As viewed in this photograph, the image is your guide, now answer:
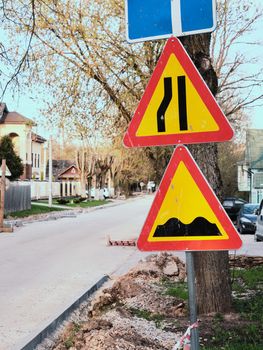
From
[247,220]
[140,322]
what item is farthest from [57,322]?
[247,220]

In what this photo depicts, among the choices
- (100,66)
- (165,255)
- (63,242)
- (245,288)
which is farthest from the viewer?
(63,242)

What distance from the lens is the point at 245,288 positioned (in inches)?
337

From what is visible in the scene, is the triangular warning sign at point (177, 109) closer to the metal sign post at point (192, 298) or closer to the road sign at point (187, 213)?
the road sign at point (187, 213)

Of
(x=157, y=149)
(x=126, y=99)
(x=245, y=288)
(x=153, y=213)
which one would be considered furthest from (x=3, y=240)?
(x=153, y=213)

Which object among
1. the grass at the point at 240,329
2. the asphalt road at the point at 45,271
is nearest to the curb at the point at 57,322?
the asphalt road at the point at 45,271

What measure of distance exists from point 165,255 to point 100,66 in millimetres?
5343

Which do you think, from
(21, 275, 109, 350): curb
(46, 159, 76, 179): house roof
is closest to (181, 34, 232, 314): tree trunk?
(21, 275, 109, 350): curb

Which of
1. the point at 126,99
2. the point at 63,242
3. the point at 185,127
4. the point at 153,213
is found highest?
the point at 126,99

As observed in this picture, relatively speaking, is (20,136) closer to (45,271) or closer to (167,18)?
(45,271)

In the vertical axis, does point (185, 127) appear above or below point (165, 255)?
above

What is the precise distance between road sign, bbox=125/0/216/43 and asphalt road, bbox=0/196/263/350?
11.5 feet

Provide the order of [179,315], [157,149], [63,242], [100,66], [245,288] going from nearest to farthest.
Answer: [179,315] < [245,288] < [100,66] < [157,149] < [63,242]

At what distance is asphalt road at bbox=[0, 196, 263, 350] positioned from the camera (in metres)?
7.30

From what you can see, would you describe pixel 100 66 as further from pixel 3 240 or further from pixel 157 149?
pixel 3 240
